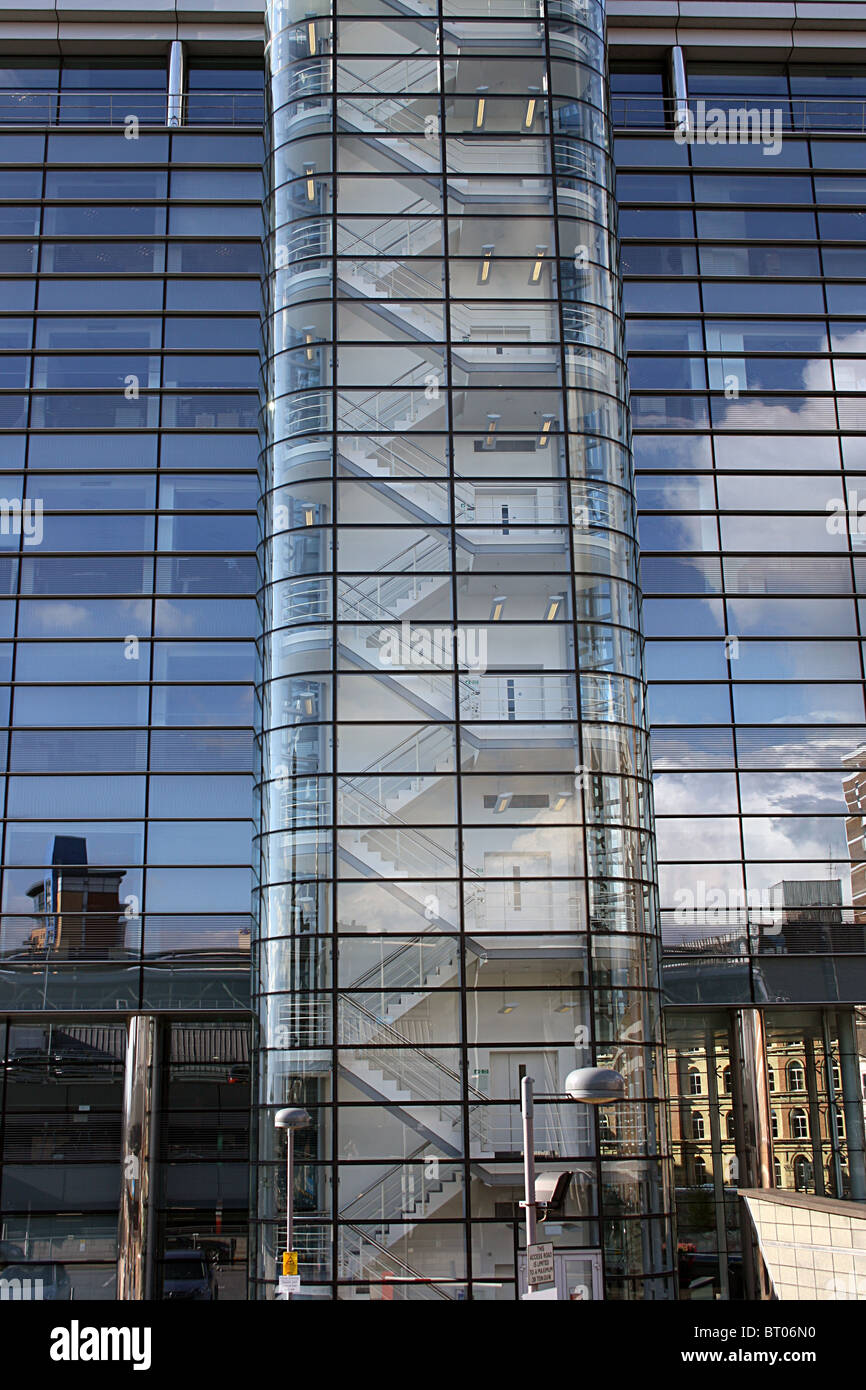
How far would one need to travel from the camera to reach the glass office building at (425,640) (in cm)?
2372

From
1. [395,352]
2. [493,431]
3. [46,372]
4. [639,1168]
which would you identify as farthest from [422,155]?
[639,1168]

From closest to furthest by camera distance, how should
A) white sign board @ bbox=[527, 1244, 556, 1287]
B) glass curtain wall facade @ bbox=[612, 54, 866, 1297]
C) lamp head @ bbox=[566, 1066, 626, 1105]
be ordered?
white sign board @ bbox=[527, 1244, 556, 1287]
lamp head @ bbox=[566, 1066, 626, 1105]
glass curtain wall facade @ bbox=[612, 54, 866, 1297]

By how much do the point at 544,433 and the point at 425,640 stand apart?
5259 millimetres

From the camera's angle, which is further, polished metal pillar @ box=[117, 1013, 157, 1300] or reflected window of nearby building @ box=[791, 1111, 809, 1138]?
reflected window of nearby building @ box=[791, 1111, 809, 1138]

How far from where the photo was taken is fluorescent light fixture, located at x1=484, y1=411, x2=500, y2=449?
2733 centimetres

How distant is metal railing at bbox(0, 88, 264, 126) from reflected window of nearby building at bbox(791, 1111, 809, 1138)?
27332mm

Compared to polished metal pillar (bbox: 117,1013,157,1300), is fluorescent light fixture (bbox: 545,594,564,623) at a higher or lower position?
higher

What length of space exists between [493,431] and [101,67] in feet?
54.3

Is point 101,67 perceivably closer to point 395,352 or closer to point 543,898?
point 395,352

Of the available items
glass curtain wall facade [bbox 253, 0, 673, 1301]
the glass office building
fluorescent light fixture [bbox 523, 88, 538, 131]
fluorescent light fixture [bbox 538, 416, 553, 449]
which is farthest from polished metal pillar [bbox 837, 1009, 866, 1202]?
fluorescent light fixture [bbox 523, 88, 538, 131]

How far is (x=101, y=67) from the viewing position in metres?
34.7

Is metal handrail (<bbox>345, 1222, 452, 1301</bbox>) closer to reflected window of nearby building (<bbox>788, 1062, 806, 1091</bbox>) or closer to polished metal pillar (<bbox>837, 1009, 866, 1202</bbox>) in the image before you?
reflected window of nearby building (<bbox>788, 1062, 806, 1091</bbox>)

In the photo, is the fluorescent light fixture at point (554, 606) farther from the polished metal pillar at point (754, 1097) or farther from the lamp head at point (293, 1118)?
the lamp head at point (293, 1118)
